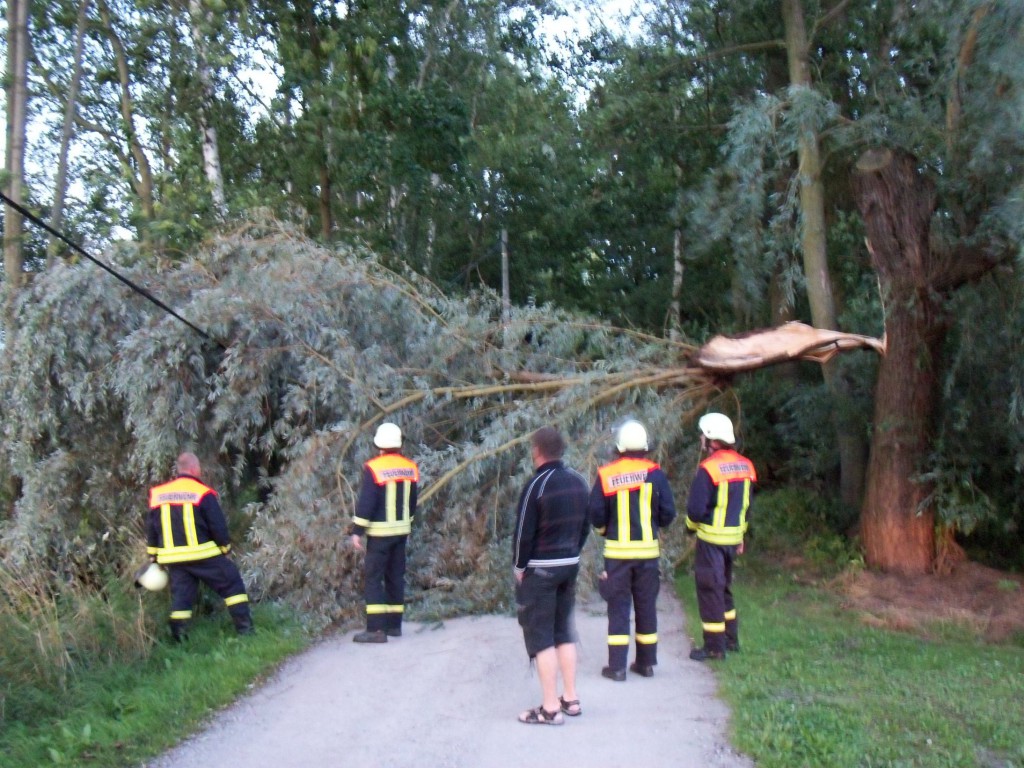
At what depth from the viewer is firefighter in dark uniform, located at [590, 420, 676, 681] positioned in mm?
6672

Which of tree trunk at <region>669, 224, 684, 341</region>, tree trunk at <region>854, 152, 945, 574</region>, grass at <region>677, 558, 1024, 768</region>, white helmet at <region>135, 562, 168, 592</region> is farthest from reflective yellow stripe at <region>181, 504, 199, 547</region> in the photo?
tree trunk at <region>669, 224, 684, 341</region>

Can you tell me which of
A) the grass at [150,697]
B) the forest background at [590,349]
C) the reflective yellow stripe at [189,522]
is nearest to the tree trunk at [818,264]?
the forest background at [590,349]

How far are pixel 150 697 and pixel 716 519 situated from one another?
157 inches

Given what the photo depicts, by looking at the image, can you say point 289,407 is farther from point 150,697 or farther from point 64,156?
point 64,156

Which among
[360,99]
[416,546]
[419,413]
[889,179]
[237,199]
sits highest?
[360,99]

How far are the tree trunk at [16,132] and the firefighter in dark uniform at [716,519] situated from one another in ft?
27.6

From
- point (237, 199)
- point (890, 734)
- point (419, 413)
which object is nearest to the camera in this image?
point (890, 734)

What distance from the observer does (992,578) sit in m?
10.4

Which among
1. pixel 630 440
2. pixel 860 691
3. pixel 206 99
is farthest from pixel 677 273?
pixel 860 691

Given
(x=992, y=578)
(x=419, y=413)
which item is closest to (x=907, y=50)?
(x=992, y=578)

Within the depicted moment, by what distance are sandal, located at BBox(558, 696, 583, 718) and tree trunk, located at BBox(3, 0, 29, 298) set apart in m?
8.70

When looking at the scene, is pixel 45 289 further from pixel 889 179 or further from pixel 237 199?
pixel 889 179

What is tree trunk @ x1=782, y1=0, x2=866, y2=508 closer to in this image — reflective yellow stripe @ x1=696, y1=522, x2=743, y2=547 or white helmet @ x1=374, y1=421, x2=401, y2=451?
reflective yellow stripe @ x1=696, y1=522, x2=743, y2=547

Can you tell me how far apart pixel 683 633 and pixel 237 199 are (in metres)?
9.69
